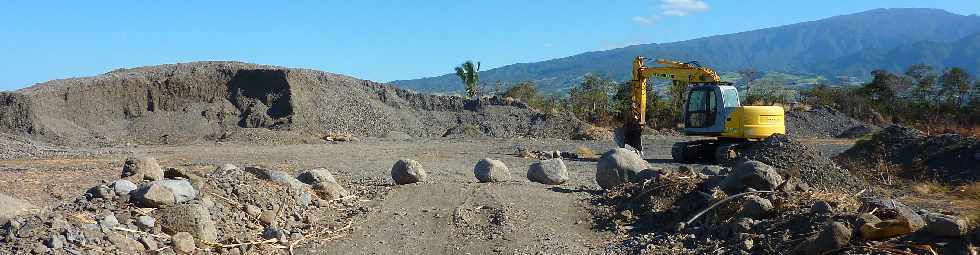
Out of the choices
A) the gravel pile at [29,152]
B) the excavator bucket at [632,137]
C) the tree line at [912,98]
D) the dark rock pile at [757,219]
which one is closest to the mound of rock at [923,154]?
the excavator bucket at [632,137]

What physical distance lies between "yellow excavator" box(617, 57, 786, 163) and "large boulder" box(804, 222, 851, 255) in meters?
11.7

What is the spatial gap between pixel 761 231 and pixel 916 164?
37.8 ft

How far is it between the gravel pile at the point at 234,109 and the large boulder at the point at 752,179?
2388cm

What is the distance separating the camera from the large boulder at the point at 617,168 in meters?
11.7

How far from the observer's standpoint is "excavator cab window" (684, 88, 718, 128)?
18.6 meters

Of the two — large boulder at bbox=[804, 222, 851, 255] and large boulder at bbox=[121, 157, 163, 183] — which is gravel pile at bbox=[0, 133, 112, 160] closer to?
large boulder at bbox=[121, 157, 163, 183]

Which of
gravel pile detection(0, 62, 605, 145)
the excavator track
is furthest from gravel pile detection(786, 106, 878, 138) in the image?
the excavator track

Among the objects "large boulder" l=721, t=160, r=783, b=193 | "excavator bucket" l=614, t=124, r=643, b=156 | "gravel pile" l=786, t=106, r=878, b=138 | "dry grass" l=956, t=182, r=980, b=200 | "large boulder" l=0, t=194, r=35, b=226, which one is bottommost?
"gravel pile" l=786, t=106, r=878, b=138

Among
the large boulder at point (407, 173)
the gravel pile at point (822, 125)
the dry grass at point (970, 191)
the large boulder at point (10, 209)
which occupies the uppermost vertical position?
the large boulder at point (10, 209)

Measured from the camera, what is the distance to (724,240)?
734 centimetres

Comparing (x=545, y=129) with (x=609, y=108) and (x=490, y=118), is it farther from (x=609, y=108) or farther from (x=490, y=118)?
(x=609, y=108)

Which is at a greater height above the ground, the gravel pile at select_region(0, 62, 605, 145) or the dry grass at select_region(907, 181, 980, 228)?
the gravel pile at select_region(0, 62, 605, 145)

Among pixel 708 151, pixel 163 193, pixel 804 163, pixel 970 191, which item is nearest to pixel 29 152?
pixel 163 193

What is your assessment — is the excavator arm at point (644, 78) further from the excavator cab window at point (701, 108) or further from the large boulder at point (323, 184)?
the large boulder at point (323, 184)
